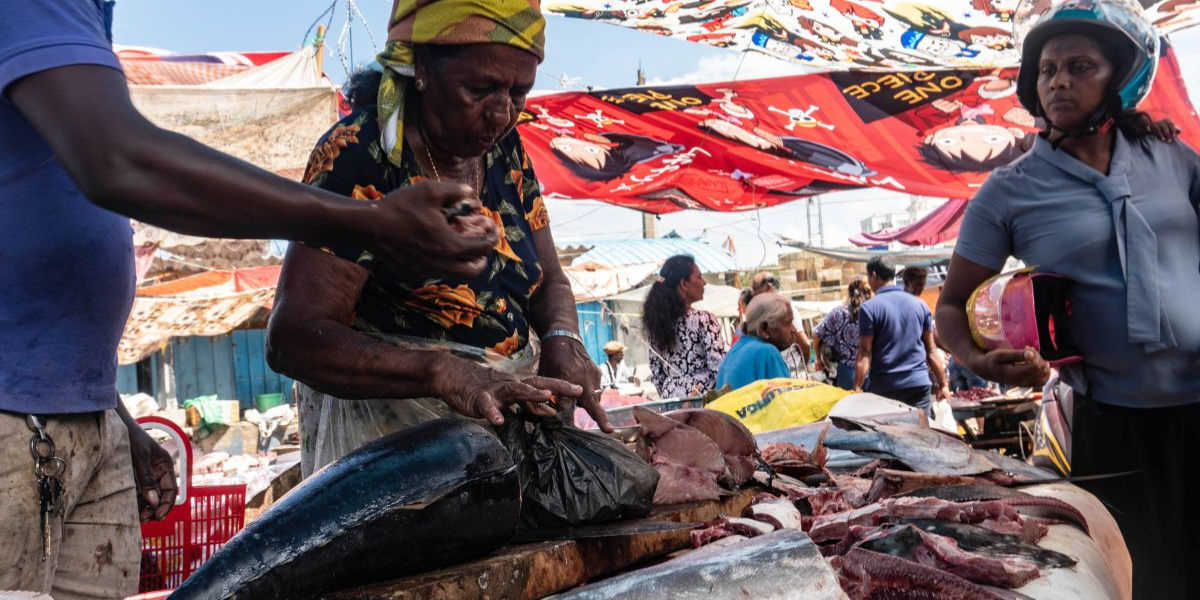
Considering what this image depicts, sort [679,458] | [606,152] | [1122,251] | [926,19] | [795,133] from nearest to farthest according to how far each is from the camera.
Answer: [679,458]
[1122,251]
[926,19]
[795,133]
[606,152]

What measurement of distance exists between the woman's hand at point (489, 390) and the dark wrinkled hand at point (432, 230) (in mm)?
404

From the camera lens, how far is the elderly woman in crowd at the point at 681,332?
7285 mm

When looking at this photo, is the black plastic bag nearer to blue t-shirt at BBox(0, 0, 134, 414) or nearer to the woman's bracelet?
the woman's bracelet

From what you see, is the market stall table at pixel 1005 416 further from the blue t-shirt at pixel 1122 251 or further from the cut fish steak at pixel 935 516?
the cut fish steak at pixel 935 516

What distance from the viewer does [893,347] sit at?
770cm

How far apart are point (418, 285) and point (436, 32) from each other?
0.57 meters

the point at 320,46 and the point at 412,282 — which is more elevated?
the point at 320,46

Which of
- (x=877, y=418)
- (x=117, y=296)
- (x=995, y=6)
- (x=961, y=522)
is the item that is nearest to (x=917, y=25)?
(x=995, y=6)

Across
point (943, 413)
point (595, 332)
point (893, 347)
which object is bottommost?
point (943, 413)

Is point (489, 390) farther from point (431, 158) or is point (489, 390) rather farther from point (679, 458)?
point (679, 458)

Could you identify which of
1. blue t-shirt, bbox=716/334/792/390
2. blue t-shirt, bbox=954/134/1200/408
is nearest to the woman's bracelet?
blue t-shirt, bbox=954/134/1200/408

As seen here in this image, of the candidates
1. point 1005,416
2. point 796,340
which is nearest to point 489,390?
point 796,340

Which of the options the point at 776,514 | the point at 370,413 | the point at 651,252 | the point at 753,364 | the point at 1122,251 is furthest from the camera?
the point at 651,252

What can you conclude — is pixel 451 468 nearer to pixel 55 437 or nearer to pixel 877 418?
pixel 55 437
